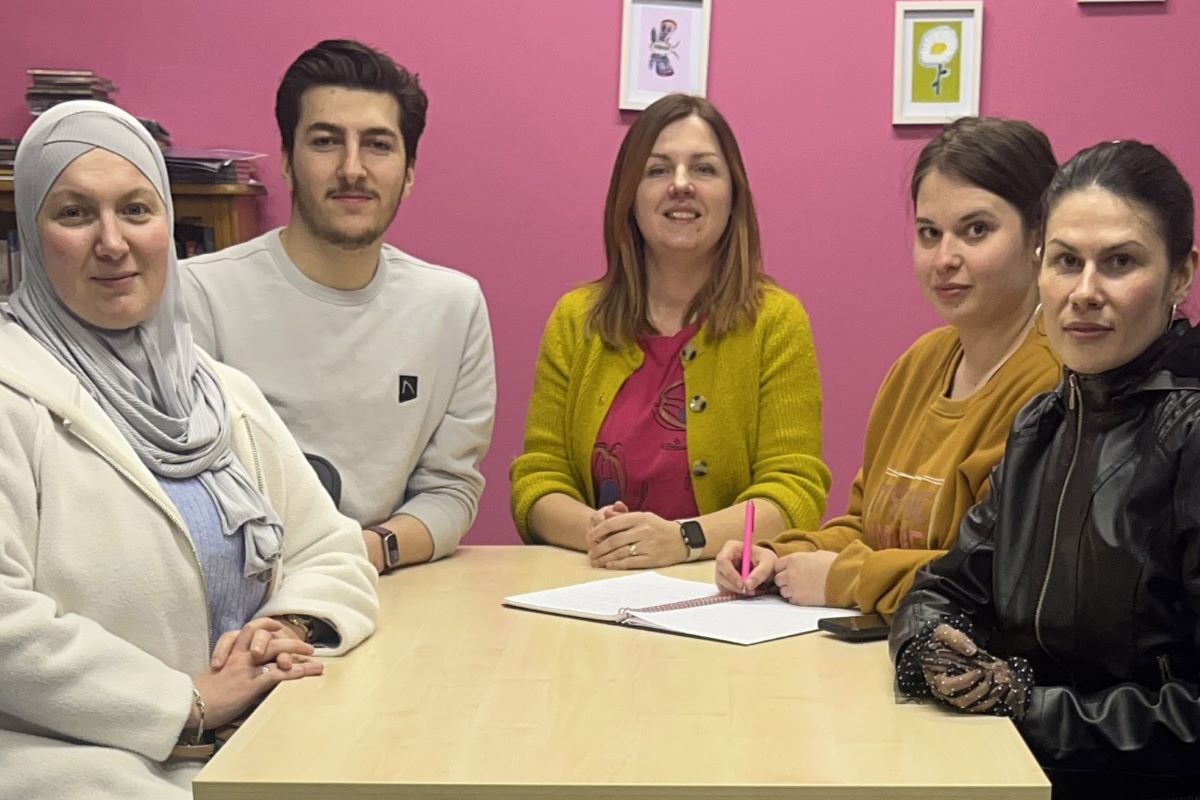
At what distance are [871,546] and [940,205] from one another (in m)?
0.52

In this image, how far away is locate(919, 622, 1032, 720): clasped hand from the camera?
5.45ft

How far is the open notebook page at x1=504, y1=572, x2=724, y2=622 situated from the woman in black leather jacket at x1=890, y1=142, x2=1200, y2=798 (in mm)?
439

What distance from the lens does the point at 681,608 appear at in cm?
217

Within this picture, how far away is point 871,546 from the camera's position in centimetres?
234

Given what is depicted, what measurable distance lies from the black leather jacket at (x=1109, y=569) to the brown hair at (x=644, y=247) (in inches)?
41.8

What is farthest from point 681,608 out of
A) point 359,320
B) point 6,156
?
point 6,156

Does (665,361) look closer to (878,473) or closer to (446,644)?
(878,473)

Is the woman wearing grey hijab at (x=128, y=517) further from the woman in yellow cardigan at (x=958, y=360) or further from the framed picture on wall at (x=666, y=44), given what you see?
the framed picture on wall at (x=666, y=44)

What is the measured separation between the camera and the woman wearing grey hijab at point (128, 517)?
1729 mm

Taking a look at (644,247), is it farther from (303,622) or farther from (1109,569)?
(1109,569)

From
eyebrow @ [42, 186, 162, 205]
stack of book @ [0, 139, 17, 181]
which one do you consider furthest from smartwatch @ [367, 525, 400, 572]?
stack of book @ [0, 139, 17, 181]

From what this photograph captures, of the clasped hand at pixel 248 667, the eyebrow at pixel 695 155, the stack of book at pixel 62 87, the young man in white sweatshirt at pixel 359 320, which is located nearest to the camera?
the clasped hand at pixel 248 667

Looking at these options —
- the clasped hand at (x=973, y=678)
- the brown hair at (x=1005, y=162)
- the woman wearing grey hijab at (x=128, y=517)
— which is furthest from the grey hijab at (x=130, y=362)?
the brown hair at (x=1005, y=162)

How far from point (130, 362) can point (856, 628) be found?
39.8 inches
